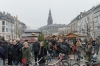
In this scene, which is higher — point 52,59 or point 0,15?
point 0,15

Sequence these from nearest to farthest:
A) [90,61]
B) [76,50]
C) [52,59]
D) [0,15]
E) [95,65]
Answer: [95,65] < [90,61] < [52,59] < [76,50] < [0,15]

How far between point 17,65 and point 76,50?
958cm

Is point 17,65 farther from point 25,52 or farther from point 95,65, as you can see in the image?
point 95,65

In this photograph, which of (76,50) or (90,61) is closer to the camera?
(90,61)

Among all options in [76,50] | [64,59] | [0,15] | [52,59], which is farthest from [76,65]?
[0,15]

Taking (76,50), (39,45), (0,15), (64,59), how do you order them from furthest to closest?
(0,15) < (76,50) < (64,59) < (39,45)

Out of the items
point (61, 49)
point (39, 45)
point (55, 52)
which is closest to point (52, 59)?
point (55, 52)

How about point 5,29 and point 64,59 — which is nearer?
point 64,59

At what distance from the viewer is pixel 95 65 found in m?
10.6

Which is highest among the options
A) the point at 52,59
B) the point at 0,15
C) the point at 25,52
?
the point at 0,15

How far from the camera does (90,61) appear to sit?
454 inches

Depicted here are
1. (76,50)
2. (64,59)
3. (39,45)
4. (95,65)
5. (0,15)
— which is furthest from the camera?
(0,15)

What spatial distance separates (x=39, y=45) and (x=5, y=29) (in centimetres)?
8341

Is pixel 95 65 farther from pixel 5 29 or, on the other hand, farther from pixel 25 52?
pixel 5 29
